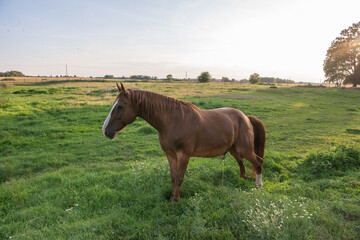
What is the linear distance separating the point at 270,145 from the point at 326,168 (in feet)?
8.77

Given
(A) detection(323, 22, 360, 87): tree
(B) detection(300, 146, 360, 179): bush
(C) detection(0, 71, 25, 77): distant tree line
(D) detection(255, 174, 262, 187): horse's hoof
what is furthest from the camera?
(C) detection(0, 71, 25, 77): distant tree line

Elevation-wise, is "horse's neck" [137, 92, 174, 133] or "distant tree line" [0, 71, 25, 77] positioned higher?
"distant tree line" [0, 71, 25, 77]

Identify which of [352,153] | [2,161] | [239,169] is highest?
[352,153]

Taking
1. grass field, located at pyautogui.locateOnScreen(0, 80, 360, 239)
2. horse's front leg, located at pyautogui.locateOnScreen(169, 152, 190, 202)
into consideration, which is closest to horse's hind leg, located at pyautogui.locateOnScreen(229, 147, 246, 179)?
grass field, located at pyautogui.locateOnScreen(0, 80, 360, 239)

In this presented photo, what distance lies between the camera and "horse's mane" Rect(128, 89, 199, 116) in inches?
128

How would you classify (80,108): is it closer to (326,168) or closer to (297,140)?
(297,140)

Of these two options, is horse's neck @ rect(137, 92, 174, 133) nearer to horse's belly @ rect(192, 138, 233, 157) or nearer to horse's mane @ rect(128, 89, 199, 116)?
horse's mane @ rect(128, 89, 199, 116)

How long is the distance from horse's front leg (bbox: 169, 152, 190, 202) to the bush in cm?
312

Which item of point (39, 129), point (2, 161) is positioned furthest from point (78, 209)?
point (39, 129)

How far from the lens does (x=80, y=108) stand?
14.5m

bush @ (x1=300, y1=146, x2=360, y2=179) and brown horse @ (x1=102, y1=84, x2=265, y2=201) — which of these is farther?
bush @ (x1=300, y1=146, x2=360, y2=179)

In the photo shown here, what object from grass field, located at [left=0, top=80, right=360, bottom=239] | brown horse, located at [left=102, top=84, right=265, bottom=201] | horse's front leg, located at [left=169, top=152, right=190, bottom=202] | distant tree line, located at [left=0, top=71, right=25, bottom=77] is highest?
distant tree line, located at [left=0, top=71, right=25, bottom=77]

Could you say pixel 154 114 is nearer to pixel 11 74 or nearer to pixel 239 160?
pixel 239 160

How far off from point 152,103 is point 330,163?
4.60m
